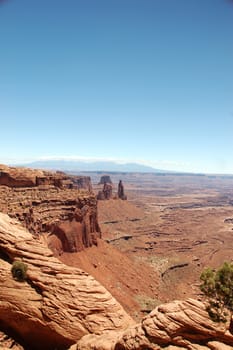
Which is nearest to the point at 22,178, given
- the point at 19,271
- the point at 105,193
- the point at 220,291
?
the point at 19,271

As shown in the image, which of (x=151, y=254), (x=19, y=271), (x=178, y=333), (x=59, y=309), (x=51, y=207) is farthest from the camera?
(x=151, y=254)

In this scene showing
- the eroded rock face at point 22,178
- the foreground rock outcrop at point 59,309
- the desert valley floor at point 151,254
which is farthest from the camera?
the eroded rock face at point 22,178

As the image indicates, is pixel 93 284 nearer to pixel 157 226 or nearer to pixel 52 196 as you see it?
pixel 52 196

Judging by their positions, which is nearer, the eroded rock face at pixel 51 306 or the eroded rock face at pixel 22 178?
the eroded rock face at pixel 51 306

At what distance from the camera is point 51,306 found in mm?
23234

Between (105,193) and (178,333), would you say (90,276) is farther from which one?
(105,193)

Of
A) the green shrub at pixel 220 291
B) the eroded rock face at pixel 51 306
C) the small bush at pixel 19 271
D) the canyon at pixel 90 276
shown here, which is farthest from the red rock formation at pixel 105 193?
the green shrub at pixel 220 291

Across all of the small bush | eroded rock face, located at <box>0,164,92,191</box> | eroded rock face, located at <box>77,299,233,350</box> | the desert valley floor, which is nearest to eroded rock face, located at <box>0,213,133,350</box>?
the small bush

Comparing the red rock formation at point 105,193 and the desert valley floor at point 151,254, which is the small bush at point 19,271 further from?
the red rock formation at point 105,193

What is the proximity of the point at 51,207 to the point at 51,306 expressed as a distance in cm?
3308

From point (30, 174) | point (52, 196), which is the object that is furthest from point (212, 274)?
point (30, 174)

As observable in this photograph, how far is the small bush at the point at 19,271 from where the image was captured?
2405 cm

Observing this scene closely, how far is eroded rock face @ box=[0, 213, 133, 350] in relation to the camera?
2308cm

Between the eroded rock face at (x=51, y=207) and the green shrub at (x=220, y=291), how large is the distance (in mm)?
30938
